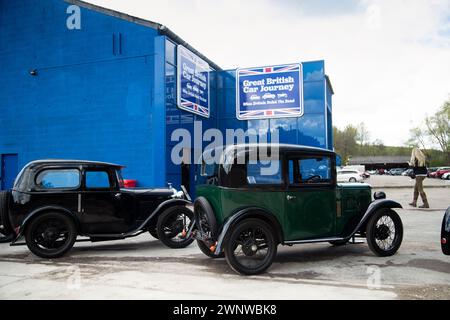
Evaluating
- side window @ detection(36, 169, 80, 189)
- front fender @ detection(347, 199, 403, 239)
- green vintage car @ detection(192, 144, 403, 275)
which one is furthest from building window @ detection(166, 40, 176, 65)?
front fender @ detection(347, 199, 403, 239)

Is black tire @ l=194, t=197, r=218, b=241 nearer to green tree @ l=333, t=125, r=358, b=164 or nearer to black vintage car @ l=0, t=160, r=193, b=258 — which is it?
black vintage car @ l=0, t=160, r=193, b=258

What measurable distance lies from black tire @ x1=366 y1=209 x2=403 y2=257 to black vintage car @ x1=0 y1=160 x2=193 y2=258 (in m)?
3.42

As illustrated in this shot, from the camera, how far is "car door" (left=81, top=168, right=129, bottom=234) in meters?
7.25

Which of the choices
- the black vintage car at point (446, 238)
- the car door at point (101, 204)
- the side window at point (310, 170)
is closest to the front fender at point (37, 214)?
the car door at point (101, 204)

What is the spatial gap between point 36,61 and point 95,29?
3274mm

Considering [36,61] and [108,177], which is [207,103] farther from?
[108,177]

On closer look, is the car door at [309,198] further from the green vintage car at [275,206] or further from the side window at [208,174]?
the side window at [208,174]

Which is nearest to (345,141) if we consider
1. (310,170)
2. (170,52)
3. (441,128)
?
(441,128)

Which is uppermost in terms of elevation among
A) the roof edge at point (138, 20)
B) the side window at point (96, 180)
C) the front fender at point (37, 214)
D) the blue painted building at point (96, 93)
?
the roof edge at point (138, 20)

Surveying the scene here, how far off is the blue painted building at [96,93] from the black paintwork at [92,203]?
22.9 feet

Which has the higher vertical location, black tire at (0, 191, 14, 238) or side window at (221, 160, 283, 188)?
side window at (221, 160, 283, 188)

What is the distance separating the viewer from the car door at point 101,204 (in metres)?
7.25

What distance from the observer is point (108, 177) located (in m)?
7.66

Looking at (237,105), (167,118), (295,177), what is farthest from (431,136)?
(295,177)
